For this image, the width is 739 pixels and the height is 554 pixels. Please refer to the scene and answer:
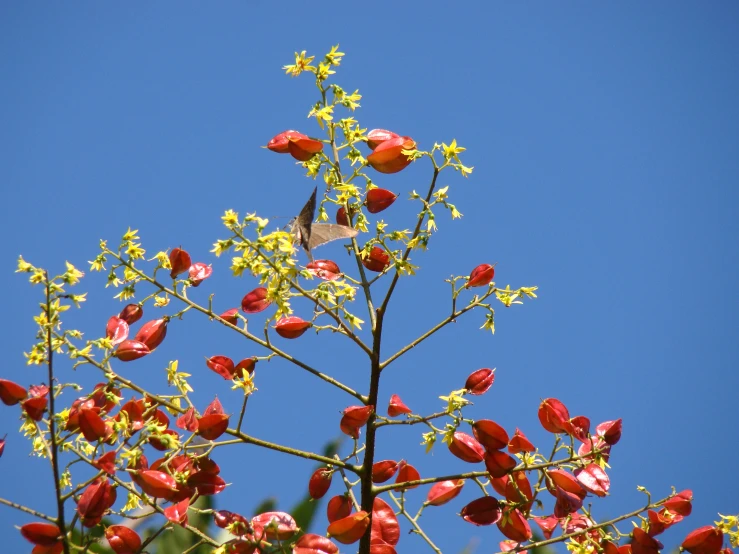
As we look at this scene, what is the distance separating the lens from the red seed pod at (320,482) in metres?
2.49

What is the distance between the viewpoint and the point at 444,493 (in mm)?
2658

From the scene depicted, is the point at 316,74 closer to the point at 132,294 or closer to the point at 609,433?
the point at 132,294

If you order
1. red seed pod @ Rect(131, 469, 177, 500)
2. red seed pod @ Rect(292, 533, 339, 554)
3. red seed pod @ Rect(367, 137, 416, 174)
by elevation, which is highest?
red seed pod @ Rect(367, 137, 416, 174)

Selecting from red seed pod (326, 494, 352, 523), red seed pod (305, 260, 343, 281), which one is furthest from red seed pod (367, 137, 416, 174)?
red seed pod (326, 494, 352, 523)

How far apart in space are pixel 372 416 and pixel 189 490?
0.57 m

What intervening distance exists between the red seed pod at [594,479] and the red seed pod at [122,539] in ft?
4.31

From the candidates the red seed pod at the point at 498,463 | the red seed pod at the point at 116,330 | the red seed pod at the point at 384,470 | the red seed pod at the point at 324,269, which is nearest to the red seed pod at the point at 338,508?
the red seed pod at the point at 384,470

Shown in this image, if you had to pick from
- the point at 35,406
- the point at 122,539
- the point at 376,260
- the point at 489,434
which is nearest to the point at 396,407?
the point at 489,434

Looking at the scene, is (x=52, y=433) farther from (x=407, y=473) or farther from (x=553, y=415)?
(x=553, y=415)

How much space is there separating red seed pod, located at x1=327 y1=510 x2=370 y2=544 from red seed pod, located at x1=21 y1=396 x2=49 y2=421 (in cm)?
85

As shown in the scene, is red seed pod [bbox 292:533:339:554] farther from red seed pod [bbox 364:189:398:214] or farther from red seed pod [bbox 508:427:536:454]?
red seed pod [bbox 364:189:398:214]

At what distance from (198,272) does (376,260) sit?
61 centimetres

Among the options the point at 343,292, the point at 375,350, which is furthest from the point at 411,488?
the point at 343,292

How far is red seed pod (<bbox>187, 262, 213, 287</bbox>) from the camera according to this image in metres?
2.64
